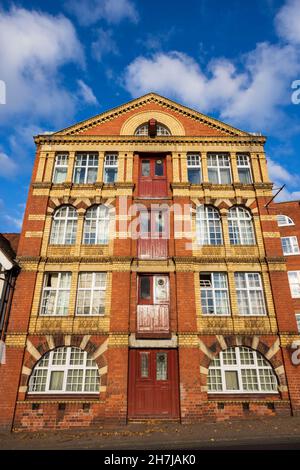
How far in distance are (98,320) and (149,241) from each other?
454 cm

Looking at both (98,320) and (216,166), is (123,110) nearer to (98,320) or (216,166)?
(216,166)

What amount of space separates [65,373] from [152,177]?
1074 centimetres

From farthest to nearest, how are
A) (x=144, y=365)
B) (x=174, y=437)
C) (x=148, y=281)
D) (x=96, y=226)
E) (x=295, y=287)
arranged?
(x=295, y=287) → (x=96, y=226) → (x=148, y=281) → (x=144, y=365) → (x=174, y=437)

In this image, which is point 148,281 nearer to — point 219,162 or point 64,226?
point 64,226

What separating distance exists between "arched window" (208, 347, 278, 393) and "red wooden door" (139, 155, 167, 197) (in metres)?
8.73

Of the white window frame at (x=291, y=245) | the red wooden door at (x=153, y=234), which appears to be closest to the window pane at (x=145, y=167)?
the red wooden door at (x=153, y=234)

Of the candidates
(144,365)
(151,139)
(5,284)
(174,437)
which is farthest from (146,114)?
(174,437)

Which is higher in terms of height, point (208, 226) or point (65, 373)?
point (208, 226)

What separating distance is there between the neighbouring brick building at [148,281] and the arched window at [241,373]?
0.16 feet

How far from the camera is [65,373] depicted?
11961mm

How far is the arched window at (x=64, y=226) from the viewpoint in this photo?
14500mm

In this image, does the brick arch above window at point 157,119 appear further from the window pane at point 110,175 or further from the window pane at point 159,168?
the window pane at point 110,175

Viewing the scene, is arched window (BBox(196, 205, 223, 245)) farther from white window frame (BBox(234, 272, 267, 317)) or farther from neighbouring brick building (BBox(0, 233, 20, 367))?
neighbouring brick building (BBox(0, 233, 20, 367))
